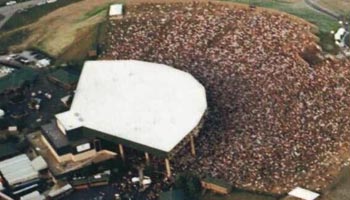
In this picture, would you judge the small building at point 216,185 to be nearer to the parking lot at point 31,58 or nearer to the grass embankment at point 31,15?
the parking lot at point 31,58

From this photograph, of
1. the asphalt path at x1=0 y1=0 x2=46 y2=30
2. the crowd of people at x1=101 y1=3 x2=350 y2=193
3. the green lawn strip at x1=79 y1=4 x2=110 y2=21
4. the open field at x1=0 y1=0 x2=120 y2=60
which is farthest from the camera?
the asphalt path at x1=0 y1=0 x2=46 y2=30

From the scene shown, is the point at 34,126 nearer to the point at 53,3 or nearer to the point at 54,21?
the point at 54,21

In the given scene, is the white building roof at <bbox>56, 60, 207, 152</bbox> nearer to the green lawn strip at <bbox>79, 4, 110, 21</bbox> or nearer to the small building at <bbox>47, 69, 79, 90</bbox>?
the small building at <bbox>47, 69, 79, 90</bbox>

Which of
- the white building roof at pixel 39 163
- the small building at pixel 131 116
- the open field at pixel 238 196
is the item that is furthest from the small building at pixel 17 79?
the open field at pixel 238 196

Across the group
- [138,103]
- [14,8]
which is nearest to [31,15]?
[14,8]

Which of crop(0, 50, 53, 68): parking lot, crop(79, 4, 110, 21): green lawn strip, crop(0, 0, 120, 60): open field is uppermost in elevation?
crop(79, 4, 110, 21): green lawn strip

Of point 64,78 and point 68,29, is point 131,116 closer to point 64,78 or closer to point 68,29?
point 64,78

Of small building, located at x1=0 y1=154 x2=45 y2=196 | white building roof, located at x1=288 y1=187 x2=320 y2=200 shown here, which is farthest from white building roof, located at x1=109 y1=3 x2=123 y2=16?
white building roof, located at x1=288 y1=187 x2=320 y2=200
